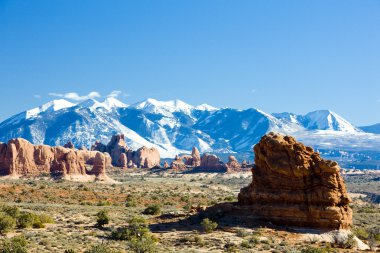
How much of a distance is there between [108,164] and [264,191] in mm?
133414

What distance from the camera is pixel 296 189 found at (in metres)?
33.9

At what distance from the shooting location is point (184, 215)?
39.1 metres

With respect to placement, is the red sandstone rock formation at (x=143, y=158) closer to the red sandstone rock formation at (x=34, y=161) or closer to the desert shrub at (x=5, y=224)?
the red sandstone rock formation at (x=34, y=161)

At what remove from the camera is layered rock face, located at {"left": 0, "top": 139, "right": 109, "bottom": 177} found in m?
88.7

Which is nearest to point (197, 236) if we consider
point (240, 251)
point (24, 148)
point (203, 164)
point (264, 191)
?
point (240, 251)

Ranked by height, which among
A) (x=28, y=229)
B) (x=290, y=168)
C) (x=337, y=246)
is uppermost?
(x=290, y=168)

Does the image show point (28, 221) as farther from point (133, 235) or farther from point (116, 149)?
point (116, 149)

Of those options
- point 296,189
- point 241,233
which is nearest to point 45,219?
point 241,233

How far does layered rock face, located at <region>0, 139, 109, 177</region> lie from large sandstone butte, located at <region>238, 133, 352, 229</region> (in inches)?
2447

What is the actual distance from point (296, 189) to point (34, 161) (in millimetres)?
74562

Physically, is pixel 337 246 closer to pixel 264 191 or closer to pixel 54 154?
pixel 264 191

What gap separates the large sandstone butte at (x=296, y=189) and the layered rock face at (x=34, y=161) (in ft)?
204

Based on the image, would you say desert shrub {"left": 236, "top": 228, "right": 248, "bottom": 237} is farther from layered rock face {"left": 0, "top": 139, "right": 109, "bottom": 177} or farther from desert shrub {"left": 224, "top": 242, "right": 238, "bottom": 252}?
layered rock face {"left": 0, "top": 139, "right": 109, "bottom": 177}

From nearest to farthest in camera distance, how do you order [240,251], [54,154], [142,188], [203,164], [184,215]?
[240,251], [184,215], [142,188], [54,154], [203,164]
